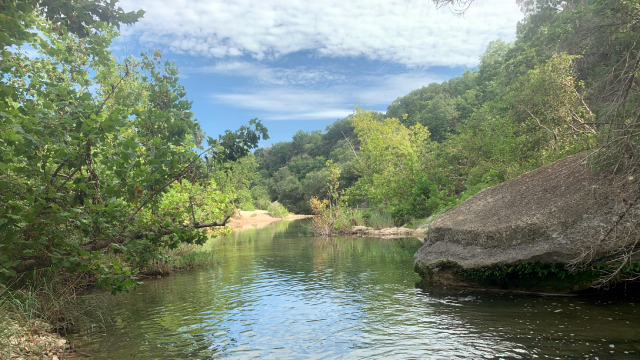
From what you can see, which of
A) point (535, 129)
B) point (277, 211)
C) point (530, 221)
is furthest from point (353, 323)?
point (277, 211)

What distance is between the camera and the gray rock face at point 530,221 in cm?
780

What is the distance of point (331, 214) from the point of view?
26578 mm

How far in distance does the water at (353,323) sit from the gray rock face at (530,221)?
89 centimetres

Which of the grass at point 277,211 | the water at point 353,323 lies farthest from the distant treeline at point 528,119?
the grass at point 277,211

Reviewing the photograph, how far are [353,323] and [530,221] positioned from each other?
436 cm

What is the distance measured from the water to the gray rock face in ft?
2.93

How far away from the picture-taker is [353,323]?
287 inches

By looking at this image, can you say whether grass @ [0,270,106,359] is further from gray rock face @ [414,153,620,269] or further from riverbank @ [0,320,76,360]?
gray rock face @ [414,153,620,269]

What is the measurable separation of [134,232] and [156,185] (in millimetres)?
1020

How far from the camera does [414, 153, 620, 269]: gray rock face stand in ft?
25.6

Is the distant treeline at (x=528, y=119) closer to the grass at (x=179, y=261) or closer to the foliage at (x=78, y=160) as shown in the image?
the foliage at (x=78, y=160)

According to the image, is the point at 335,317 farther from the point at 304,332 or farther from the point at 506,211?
the point at 506,211

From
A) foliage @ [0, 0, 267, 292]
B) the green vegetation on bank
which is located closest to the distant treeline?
the green vegetation on bank

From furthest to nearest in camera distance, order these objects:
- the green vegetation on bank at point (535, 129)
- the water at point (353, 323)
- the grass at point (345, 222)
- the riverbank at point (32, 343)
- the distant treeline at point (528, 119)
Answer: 1. the grass at point (345, 222)
2. the distant treeline at point (528, 119)
3. the green vegetation on bank at point (535, 129)
4. the water at point (353, 323)
5. the riverbank at point (32, 343)
